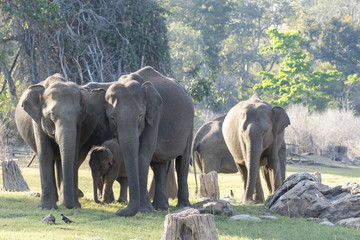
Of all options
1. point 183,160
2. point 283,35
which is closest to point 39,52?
point 183,160

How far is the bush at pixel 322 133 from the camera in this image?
40.2m

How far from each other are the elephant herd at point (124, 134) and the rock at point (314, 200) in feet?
5.07

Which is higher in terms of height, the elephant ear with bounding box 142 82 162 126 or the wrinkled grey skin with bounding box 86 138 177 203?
the elephant ear with bounding box 142 82 162 126

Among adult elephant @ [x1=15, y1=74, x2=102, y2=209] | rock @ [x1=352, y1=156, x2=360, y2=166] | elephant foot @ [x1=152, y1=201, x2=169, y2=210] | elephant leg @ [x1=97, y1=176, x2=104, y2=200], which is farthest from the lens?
rock @ [x1=352, y1=156, x2=360, y2=166]

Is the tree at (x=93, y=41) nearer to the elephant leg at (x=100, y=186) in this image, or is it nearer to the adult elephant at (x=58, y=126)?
the elephant leg at (x=100, y=186)

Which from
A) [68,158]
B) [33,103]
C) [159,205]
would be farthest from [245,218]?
[33,103]

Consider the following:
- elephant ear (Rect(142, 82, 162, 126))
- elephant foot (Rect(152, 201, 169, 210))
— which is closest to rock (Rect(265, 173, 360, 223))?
elephant foot (Rect(152, 201, 169, 210))

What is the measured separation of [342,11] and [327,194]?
6157 centimetres

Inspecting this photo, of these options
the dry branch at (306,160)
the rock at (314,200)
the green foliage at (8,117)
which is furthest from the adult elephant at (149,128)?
the dry branch at (306,160)

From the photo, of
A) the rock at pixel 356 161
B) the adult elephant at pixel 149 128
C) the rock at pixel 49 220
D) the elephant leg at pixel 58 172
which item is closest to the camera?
the rock at pixel 49 220

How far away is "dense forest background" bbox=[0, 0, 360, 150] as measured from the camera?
84.2ft

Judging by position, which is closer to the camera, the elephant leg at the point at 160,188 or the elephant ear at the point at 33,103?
the elephant ear at the point at 33,103

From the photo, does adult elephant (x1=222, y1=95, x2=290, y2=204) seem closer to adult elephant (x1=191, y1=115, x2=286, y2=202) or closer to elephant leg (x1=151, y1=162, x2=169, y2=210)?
elephant leg (x1=151, y1=162, x2=169, y2=210)

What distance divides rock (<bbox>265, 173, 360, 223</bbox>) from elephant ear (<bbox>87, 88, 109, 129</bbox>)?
3.52 metres
